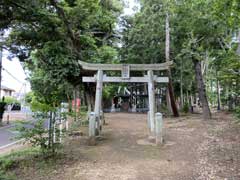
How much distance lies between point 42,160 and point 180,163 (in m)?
3.57

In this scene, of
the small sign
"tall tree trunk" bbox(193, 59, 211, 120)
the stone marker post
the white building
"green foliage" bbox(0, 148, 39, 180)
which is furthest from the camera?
the white building

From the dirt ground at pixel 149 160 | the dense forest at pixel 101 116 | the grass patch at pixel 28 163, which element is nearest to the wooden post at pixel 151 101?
the dense forest at pixel 101 116

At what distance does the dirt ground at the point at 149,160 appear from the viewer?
17.7 ft

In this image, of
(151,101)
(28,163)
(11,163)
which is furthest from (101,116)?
(11,163)

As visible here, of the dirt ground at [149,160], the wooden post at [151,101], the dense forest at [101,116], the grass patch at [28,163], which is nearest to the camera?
the dirt ground at [149,160]

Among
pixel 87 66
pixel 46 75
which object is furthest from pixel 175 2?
pixel 46 75

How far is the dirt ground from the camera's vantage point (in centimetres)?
540

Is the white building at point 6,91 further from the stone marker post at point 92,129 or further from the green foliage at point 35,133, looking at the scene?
the green foliage at point 35,133

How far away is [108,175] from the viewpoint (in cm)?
546

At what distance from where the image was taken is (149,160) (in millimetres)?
6625

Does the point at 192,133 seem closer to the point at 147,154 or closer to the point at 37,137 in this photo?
the point at 147,154

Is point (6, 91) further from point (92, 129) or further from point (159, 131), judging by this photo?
point (159, 131)

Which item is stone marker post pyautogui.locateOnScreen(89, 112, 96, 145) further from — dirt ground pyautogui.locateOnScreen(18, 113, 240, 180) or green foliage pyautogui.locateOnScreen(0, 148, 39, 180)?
green foliage pyautogui.locateOnScreen(0, 148, 39, 180)

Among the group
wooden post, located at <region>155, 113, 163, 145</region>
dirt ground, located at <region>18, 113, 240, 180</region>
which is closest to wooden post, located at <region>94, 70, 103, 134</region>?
dirt ground, located at <region>18, 113, 240, 180</region>
